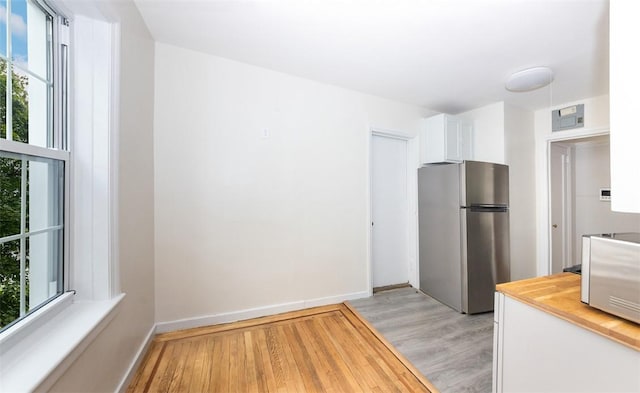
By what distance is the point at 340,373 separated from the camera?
158 cm

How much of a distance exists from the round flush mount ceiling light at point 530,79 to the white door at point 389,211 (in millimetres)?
1247

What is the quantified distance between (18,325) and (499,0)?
293 centimetres

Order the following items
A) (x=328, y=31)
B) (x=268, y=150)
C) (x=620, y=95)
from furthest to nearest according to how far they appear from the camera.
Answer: (x=268, y=150)
(x=328, y=31)
(x=620, y=95)

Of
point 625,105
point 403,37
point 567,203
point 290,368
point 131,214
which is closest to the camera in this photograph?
point 625,105

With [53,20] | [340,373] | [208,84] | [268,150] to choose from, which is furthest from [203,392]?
[208,84]

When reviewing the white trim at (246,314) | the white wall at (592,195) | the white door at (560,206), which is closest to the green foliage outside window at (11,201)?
the white trim at (246,314)

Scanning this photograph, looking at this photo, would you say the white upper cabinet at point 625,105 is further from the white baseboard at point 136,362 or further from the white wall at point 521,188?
the white baseboard at point 136,362

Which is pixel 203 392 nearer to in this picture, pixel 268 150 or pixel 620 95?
pixel 268 150

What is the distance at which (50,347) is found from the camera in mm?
900

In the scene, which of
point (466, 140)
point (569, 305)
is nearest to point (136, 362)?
point (569, 305)

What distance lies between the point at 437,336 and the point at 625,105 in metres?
1.99

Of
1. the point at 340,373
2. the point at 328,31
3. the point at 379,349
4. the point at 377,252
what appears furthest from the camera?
the point at 377,252

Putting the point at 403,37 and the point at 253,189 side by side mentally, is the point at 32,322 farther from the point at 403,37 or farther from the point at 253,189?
the point at 403,37

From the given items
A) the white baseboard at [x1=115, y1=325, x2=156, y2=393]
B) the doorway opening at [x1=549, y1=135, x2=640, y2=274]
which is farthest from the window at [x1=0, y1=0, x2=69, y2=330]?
the doorway opening at [x1=549, y1=135, x2=640, y2=274]
